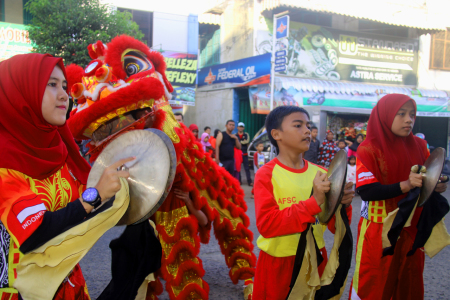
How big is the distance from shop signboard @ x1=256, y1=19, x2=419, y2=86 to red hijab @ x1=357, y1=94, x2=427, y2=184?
478 inches

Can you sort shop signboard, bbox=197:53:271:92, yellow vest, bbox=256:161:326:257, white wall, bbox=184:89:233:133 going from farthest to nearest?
1. white wall, bbox=184:89:233:133
2. shop signboard, bbox=197:53:271:92
3. yellow vest, bbox=256:161:326:257

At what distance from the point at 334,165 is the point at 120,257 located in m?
1.39

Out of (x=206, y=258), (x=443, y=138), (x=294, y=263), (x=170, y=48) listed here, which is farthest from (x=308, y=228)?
(x=443, y=138)

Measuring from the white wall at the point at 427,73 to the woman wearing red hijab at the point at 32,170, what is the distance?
1843 centimetres

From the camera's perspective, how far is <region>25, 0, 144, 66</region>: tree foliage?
752cm

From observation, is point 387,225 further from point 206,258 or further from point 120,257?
point 206,258

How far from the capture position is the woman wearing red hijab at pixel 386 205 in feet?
7.63

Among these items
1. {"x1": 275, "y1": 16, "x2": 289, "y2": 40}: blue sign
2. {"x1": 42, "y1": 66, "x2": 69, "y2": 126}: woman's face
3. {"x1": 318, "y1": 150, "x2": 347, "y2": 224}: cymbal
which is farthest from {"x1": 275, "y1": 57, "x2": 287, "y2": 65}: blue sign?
{"x1": 42, "y1": 66, "x2": 69, "y2": 126}: woman's face

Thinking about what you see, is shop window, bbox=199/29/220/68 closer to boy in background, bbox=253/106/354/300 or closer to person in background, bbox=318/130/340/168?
person in background, bbox=318/130/340/168

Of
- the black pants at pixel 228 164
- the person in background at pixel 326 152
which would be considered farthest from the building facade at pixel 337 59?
the black pants at pixel 228 164

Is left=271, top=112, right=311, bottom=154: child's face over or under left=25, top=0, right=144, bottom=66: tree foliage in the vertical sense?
under

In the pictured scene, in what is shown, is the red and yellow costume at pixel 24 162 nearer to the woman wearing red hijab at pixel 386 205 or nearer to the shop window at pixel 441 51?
the woman wearing red hijab at pixel 386 205

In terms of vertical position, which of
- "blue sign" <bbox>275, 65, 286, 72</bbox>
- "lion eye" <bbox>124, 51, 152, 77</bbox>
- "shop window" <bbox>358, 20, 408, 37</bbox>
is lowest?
"lion eye" <bbox>124, 51, 152, 77</bbox>

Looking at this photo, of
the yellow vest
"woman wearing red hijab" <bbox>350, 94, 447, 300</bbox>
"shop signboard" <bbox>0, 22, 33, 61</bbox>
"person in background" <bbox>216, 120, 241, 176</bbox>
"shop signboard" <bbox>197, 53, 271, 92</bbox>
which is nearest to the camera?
the yellow vest
